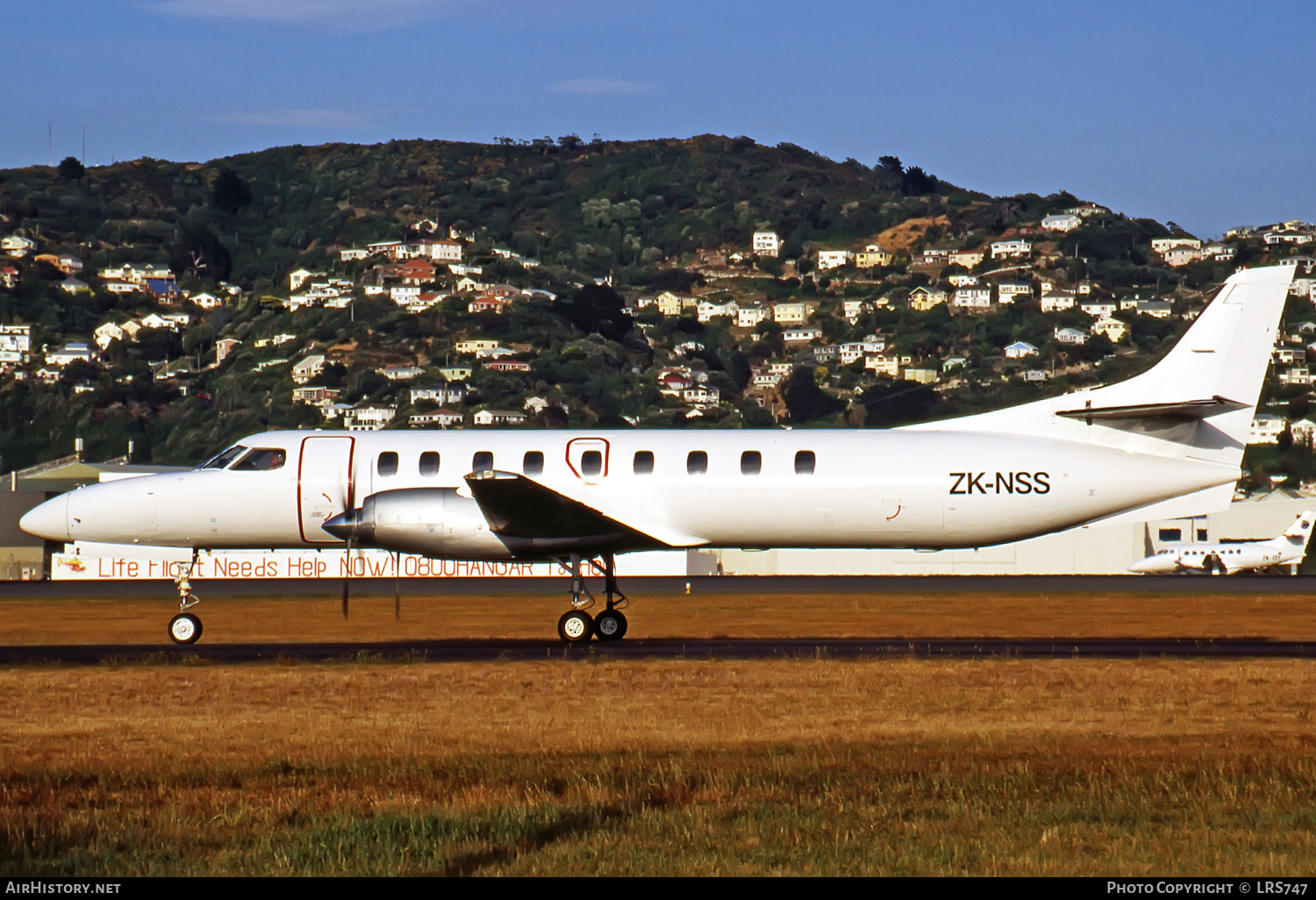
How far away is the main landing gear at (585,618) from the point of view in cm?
2325

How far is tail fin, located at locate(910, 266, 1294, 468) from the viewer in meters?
22.9

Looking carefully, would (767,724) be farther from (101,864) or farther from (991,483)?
(991,483)

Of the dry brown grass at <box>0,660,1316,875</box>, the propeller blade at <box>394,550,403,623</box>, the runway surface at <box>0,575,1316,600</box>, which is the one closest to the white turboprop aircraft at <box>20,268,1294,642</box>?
the propeller blade at <box>394,550,403,623</box>

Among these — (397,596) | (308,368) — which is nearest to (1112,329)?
(308,368)

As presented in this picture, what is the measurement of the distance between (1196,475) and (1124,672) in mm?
5456

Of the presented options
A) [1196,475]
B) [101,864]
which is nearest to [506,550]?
[1196,475]

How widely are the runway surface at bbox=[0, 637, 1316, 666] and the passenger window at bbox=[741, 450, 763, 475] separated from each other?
275 cm

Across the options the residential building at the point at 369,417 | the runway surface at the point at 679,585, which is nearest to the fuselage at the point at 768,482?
the runway surface at the point at 679,585

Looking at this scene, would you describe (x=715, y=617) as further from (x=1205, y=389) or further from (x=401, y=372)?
(x=401, y=372)

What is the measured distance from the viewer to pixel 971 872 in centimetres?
806

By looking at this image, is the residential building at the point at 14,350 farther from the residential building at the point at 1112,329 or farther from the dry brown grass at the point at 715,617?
the dry brown grass at the point at 715,617

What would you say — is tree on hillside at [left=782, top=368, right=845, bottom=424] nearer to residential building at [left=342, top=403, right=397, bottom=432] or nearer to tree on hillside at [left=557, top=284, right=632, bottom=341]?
tree on hillside at [left=557, top=284, right=632, bottom=341]

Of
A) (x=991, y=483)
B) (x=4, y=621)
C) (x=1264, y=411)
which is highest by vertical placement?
(x=1264, y=411)

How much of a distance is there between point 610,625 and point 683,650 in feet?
7.13
